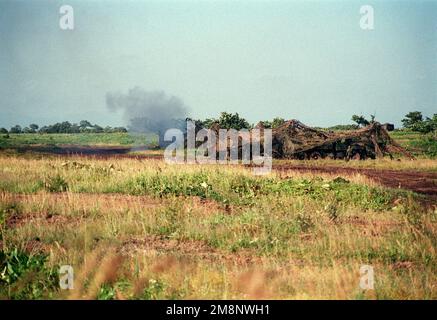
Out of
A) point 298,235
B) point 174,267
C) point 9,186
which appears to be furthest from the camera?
point 9,186

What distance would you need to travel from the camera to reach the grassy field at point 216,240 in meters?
5.23

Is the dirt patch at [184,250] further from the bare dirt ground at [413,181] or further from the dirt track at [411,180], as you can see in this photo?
the dirt track at [411,180]

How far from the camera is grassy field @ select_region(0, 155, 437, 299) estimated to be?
523 cm

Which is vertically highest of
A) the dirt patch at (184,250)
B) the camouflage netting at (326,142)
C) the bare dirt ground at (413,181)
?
the camouflage netting at (326,142)

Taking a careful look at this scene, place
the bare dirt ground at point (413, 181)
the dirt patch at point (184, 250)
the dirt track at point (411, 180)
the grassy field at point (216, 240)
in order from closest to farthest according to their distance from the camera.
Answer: the grassy field at point (216, 240) < the dirt patch at point (184, 250) < the bare dirt ground at point (413, 181) < the dirt track at point (411, 180)

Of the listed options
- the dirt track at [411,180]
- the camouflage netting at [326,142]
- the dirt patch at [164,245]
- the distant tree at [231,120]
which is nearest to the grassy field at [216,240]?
the dirt patch at [164,245]

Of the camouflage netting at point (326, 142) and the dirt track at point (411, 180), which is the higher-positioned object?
the camouflage netting at point (326, 142)

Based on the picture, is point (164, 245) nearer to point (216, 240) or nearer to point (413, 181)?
point (216, 240)

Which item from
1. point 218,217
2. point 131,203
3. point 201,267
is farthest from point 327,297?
point 131,203

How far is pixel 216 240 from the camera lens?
24.5 ft

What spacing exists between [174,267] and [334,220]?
4335 mm

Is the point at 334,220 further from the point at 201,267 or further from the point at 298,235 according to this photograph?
the point at 201,267

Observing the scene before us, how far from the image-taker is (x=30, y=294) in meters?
5.14

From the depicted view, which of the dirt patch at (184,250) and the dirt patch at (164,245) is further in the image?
the dirt patch at (164,245)
